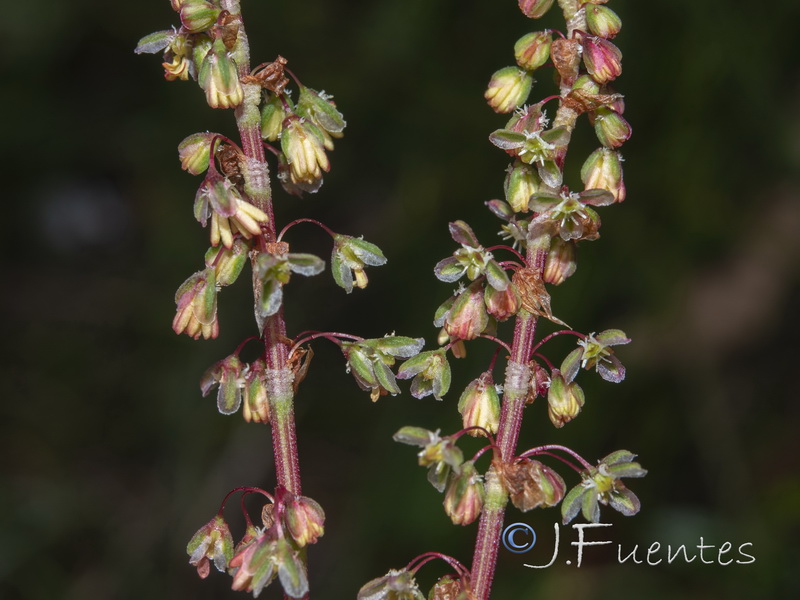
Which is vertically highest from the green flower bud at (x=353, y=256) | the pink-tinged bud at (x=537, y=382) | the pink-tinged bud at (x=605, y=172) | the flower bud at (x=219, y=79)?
the pink-tinged bud at (x=605, y=172)

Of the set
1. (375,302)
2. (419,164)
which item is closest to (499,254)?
(419,164)

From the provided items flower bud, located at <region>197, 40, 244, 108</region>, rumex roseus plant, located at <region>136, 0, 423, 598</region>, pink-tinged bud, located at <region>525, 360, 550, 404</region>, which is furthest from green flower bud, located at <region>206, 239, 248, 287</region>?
pink-tinged bud, located at <region>525, 360, 550, 404</region>

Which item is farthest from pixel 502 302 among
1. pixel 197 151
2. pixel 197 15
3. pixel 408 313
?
pixel 408 313

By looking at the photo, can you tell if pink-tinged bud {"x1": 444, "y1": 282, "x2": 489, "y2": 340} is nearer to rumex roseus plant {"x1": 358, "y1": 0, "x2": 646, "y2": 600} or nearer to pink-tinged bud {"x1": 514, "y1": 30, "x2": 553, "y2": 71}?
rumex roseus plant {"x1": 358, "y1": 0, "x2": 646, "y2": 600}

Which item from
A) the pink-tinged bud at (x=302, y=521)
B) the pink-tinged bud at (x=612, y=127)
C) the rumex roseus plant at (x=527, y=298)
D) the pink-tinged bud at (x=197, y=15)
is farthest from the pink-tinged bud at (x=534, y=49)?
the pink-tinged bud at (x=302, y=521)

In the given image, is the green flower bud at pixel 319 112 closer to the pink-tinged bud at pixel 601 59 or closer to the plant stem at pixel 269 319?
the plant stem at pixel 269 319

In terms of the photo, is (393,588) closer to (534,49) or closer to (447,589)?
(447,589)
